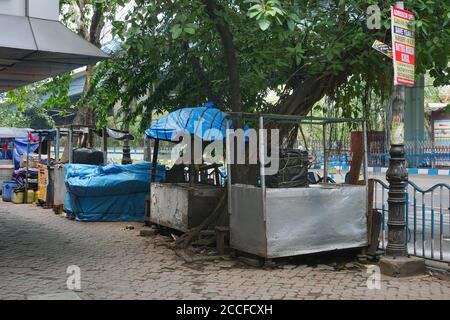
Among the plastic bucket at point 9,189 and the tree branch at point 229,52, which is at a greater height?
the tree branch at point 229,52

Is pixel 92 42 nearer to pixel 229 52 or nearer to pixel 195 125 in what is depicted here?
pixel 229 52

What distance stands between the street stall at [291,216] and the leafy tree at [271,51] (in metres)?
1.54

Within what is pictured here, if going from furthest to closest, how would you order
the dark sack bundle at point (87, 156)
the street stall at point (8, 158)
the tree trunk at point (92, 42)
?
the street stall at point (8, 158) → the tree trunk at point (92, 42) → the dark sack bundle at point (87, 156)

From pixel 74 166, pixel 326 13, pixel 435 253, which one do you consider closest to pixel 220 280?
pixel 435 253

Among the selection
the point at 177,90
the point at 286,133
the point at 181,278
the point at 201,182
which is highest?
the point at 177,90

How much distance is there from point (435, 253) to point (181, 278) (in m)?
3.96

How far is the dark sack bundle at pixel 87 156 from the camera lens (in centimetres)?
1415

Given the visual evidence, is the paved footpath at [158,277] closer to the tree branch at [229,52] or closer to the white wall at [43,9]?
the tree branch at [229,52]

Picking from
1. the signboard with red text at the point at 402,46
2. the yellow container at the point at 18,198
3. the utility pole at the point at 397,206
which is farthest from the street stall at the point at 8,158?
the signboard with red text at the point at 402,46

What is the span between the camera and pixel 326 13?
8891 mm

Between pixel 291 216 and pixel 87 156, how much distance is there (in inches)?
335

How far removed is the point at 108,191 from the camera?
1211 cm
